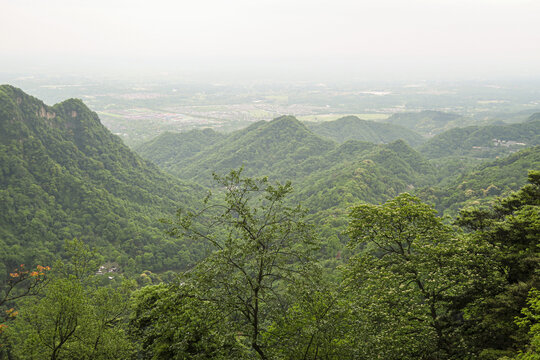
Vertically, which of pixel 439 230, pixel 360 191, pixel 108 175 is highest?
pixel 439 230

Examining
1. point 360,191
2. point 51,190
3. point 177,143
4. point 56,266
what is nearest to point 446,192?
point 360,191

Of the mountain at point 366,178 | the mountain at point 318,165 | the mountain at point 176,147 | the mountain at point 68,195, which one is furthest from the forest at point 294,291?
the mountain at point 176,147

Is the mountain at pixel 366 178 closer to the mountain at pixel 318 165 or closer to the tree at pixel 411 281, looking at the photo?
the mountain at pixel 318 165

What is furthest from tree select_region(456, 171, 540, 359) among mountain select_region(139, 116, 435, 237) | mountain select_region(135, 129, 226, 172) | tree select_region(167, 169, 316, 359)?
mountain select_region(135, 129, 226, 172)

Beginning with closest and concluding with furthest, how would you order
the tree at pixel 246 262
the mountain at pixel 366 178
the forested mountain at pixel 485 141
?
the tree at pixel 246 262
the mountain at pixel 366 178
the forested mountain at pixel 485 141

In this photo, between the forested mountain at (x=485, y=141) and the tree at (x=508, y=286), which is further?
the forested mountain at (x=485, y=141)

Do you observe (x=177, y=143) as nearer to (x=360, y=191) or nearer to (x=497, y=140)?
(x=360, y=191)
